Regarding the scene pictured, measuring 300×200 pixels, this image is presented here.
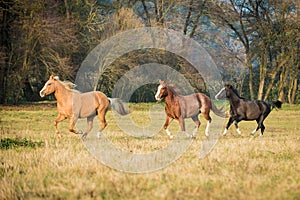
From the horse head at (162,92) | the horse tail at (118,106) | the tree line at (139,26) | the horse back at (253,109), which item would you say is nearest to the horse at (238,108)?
the horse back at (253,109)

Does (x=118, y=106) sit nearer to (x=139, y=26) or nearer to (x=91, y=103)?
(x=91, y=103)

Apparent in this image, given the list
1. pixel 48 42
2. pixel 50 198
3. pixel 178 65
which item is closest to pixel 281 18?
pixel 178 65

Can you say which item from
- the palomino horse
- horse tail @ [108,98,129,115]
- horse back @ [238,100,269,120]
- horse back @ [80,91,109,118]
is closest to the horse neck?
the palomino horse

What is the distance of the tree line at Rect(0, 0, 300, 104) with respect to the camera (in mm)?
31781

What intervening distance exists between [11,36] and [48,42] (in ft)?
7.49

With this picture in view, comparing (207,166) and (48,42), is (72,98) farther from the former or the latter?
Result: (48,42)

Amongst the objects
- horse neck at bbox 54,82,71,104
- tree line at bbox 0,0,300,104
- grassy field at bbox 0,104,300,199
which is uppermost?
tree line at bbox 0,0,300,104

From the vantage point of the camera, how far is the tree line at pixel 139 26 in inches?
1251

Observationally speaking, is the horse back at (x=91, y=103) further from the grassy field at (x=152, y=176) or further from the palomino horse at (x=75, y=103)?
the grassy field at (x=152, y=176)

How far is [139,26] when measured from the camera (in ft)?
116

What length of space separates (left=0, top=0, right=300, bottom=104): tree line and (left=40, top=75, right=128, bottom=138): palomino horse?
1592 centimetres

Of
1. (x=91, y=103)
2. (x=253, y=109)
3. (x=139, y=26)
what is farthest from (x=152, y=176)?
(x=139, y=26)

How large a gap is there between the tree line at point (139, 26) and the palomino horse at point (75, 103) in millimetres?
15922

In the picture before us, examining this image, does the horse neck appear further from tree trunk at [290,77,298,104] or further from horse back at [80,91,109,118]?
tree trunk at [290,77,298,104]
